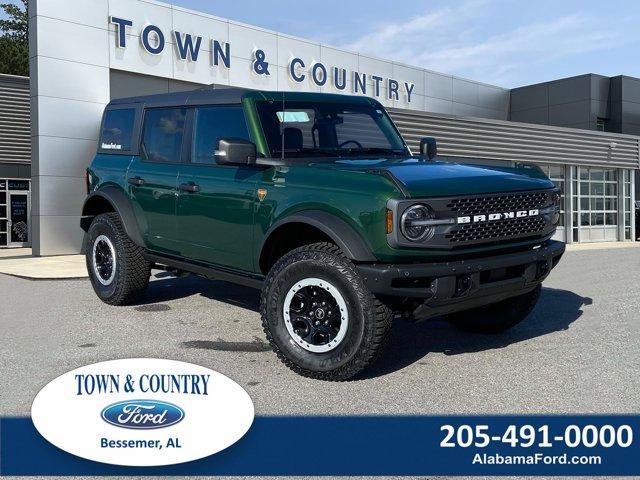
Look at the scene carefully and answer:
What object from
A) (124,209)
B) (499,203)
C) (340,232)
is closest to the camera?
(340,232)

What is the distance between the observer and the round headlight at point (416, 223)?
409 centimetres

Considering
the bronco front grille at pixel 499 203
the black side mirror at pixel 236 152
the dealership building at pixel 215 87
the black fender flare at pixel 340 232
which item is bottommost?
Result: the black fender flare at pixel 340 232

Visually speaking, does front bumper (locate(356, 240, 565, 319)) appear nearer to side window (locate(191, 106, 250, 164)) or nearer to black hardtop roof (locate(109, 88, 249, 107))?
side window (locate(191, 106, 250, 164))

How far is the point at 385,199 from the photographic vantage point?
13.5ft

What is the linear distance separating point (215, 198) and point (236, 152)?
2.29ft

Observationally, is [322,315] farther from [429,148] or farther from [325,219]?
[429,148]

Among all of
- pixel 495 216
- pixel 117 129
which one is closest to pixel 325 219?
pixel 495 216

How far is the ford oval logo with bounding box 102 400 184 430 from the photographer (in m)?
3.23

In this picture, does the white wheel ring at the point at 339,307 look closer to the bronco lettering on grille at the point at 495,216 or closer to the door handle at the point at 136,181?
the bronco lettering on grille at the point at 495,216

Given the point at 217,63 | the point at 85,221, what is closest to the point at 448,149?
the point at 217,63

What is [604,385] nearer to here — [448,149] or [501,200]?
[501,200]

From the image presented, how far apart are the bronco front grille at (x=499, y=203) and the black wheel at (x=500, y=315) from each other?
0.91 meters

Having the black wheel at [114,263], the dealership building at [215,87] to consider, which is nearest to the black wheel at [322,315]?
the black wheel at [114,263]

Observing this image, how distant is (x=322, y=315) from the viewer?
4.40 meters
